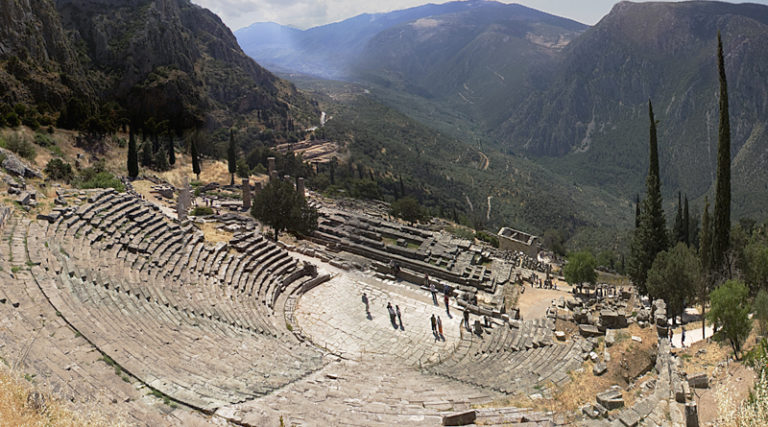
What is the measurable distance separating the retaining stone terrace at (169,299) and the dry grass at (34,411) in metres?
2.13

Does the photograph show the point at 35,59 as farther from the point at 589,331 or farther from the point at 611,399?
the point at 611,399

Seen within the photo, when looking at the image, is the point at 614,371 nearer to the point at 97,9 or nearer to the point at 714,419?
the point at 714,419

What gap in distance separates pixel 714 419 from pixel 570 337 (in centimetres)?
868

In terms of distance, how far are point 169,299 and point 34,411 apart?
920 centimetres

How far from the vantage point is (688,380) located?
1223 centimetres

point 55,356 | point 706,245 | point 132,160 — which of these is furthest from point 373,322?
point 132,160

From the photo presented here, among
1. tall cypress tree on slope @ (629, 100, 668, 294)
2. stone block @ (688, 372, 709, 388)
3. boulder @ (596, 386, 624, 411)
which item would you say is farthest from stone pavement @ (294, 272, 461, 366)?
tall cypress tree on slope @ (629, 100, 668, 294)

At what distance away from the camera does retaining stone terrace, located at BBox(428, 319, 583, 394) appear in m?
13.8

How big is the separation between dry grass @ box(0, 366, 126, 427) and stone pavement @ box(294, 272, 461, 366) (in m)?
11.9

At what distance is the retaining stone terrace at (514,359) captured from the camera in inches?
544

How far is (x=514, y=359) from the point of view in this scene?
16.7 metres

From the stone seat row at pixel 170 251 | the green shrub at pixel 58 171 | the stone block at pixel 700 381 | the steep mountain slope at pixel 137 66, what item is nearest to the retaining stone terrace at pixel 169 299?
the stone seat row at pixel 170 251

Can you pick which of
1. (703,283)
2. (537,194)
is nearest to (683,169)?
(537,194)

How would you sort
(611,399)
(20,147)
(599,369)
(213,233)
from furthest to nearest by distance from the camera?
(20,147)
(213,233)
(599,369)
(611,399)
